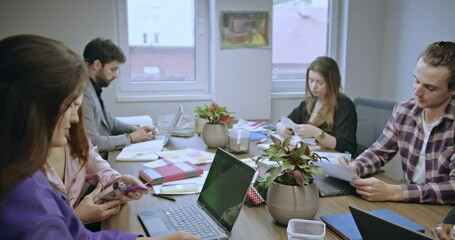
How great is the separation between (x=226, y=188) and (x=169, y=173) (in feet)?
1.72

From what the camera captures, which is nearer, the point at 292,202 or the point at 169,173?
the point at 292,202

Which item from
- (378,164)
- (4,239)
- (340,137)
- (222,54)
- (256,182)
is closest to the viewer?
(4,239)

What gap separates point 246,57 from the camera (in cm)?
338

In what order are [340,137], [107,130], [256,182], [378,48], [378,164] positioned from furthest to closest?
[378,48] < [107,130] < [340,137] < [378,164] < [256,182]

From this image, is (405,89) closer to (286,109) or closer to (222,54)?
(286,109)

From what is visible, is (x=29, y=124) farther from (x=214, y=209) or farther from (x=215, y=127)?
(x=215, y=127)

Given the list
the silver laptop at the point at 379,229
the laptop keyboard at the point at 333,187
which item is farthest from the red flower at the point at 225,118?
the silver laptop at the point at 379,229

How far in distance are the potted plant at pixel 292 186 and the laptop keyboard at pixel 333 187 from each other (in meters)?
0.26

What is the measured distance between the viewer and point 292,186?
1.20m

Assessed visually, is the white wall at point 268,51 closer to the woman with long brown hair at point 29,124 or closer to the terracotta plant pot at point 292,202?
the terracotta plant pot at point 292,202

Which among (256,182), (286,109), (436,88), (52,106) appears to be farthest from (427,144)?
(286,109)

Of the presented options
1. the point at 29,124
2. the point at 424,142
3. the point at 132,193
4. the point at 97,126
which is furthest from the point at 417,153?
the point at 97,126

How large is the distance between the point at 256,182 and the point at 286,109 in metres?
2.22

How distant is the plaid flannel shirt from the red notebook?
71 centimetres
